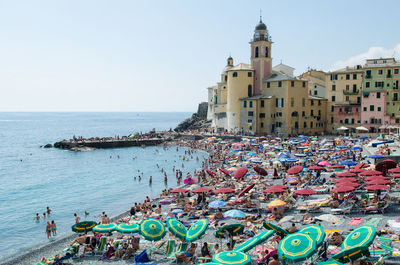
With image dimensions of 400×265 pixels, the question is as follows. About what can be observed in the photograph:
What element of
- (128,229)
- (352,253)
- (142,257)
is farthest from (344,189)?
(128,229)

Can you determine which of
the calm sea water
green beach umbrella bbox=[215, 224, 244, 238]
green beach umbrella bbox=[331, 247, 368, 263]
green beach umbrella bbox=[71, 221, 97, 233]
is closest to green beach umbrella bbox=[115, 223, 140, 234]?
green beach umbrella bbox=[71, 221, 97, 233]

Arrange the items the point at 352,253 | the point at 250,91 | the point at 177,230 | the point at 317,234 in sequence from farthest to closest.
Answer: the point at 250,91
the point at 177,230
the point at 317,234
the point at 352,253

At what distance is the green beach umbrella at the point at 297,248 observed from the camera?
12.2m

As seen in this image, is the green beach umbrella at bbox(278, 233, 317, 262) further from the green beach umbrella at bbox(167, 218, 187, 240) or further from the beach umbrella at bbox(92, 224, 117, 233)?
the beach umbrella at bbox(92, 224, 117, 233)

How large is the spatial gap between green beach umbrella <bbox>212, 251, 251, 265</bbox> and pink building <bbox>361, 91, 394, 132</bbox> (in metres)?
55.2

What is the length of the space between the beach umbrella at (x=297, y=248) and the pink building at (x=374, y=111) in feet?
177

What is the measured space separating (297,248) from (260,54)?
56642 millimetres

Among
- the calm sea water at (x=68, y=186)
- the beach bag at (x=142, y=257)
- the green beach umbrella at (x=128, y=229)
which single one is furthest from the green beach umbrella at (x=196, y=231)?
the calm sea water at (x=68, y=186)

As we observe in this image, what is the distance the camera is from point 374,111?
199 feet

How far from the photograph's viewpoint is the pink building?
59.9 metres

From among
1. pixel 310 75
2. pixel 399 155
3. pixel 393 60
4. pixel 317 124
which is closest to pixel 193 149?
pixel 317 124

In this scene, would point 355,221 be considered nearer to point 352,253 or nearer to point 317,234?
point 317,234

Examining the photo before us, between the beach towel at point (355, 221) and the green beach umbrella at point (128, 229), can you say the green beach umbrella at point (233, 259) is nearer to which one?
the green beach umbrella at point (128, 229)

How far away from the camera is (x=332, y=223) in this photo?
60.8 feet
